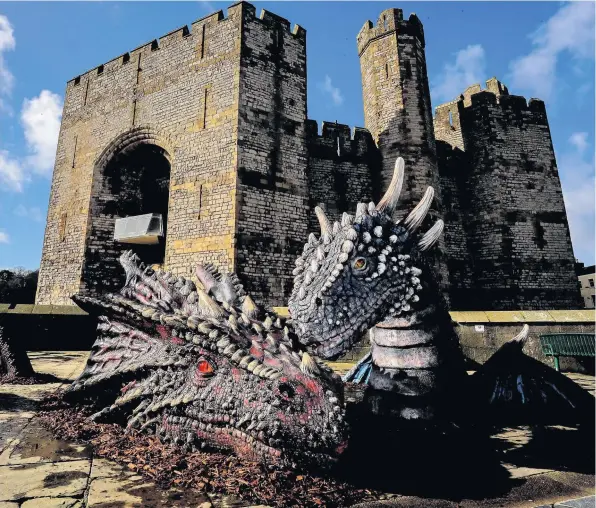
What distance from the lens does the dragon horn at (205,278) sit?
2402 millimetres

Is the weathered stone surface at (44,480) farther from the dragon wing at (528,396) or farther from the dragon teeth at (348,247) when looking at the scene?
the dragon wing at (528,396)

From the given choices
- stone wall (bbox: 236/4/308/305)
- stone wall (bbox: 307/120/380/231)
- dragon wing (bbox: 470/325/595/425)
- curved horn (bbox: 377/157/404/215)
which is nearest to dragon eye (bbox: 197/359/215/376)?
curved horn (bbox: 377/157/404/215)

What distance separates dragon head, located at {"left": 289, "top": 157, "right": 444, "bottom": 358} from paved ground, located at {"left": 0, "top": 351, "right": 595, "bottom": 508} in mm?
650

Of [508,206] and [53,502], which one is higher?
[508,206]

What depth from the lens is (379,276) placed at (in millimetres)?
1603

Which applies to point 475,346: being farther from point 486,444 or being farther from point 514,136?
point 514,136

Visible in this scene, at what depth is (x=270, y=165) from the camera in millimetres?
11281

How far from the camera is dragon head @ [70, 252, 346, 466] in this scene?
1.34m

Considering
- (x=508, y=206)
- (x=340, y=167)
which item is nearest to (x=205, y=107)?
(x=340, y=167)

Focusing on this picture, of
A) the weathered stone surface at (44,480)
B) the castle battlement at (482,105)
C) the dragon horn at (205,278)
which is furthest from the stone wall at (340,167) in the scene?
the weathered stone surface at (44,480)

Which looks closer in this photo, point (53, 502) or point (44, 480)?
point (53, 502)

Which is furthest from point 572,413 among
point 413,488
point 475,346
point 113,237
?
point 113,237

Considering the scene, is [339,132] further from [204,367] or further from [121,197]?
[204,367]

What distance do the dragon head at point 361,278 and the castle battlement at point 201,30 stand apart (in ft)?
43.0
